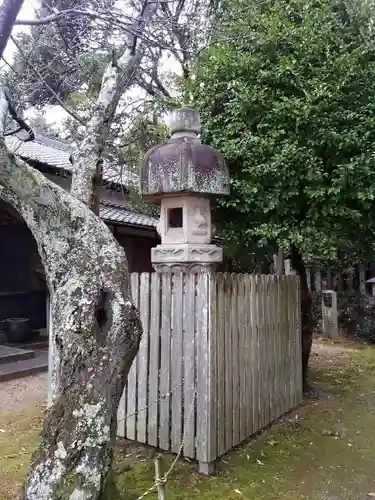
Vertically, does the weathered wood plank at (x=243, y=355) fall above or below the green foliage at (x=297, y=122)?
below

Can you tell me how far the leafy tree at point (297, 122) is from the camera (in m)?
5.16

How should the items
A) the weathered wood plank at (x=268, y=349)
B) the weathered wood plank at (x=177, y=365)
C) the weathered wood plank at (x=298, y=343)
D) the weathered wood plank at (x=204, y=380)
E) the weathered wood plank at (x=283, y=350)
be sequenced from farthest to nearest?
the weathered wood plank at (x=298, y=343) < the weathered wood plank at (x=283, y=350) < the weathered wood plank at (x=268, y=349) < the weathered wood plank at (x=177, y=365) < the weathered wood plank at (x=204, y=380)

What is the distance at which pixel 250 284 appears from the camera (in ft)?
15.7

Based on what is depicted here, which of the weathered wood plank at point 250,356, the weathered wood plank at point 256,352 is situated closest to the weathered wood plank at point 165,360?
the weathered wood plank at point 250,356

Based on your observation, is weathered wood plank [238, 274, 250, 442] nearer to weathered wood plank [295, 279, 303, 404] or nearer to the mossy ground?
the mossy ground

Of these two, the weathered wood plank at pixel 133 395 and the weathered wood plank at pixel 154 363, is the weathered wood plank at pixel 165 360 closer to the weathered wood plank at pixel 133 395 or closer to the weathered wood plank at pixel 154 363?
the weathered wood plank at pixel 154 363

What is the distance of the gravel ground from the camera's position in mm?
6027

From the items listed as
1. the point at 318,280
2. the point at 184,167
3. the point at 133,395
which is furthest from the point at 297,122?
the point at 318,280

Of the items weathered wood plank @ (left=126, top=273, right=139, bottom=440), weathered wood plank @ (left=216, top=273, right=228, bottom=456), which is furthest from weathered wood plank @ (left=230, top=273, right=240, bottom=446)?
weathered wood plank @ (left=126, top=273, right=139, bottom=440)

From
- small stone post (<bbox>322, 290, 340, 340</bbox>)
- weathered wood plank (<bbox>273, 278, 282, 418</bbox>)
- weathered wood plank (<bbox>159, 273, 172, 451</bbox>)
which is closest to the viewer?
weathered wood plank (<bbox>159, 273, 172, 451</bbox>)

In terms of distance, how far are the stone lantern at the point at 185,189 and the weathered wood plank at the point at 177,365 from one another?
51 cm

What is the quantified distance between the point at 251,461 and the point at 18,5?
181 inches

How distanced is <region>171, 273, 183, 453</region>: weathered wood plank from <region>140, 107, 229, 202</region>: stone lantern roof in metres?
1.04

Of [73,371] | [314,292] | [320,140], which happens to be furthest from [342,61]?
[314,292]
